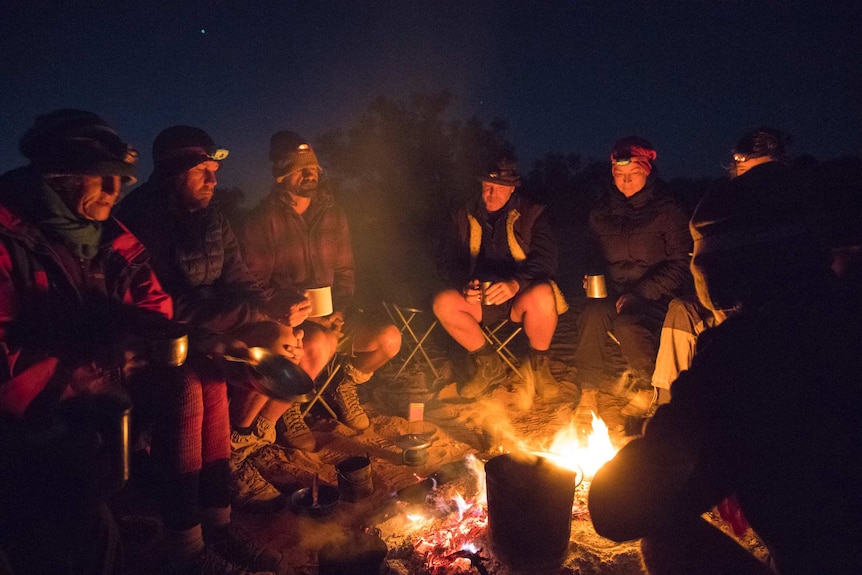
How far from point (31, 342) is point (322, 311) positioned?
191 centimetres

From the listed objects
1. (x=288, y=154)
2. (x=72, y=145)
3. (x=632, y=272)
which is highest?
(x=288, y=154)

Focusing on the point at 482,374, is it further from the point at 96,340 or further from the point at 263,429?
the point at 96,340

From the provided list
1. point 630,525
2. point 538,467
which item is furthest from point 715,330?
point 538,467

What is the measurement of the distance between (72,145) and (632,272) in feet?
13.9

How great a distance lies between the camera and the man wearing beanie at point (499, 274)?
16.0ft

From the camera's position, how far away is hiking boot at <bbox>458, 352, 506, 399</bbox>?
16.4 ft

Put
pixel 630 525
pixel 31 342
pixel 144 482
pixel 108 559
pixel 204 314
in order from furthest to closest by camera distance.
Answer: pixel 204 314
pixel 144 482
pixel 31 342
pixel 108 559
pixel 630 525

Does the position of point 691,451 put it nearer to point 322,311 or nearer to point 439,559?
point 439,559

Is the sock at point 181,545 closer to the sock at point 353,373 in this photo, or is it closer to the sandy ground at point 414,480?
the sandy ground at point 414,480

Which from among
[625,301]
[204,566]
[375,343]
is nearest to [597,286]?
[625,301]

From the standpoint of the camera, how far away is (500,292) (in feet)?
15.6

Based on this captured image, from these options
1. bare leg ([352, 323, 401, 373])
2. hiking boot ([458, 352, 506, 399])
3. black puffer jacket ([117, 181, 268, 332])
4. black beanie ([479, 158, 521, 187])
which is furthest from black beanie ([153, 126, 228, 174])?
hiking boot ([458, 352, 506, 399])

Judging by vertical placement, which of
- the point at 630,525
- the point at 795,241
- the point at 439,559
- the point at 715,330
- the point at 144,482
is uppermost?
the point at 795,241

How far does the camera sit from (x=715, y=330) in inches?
60.0
